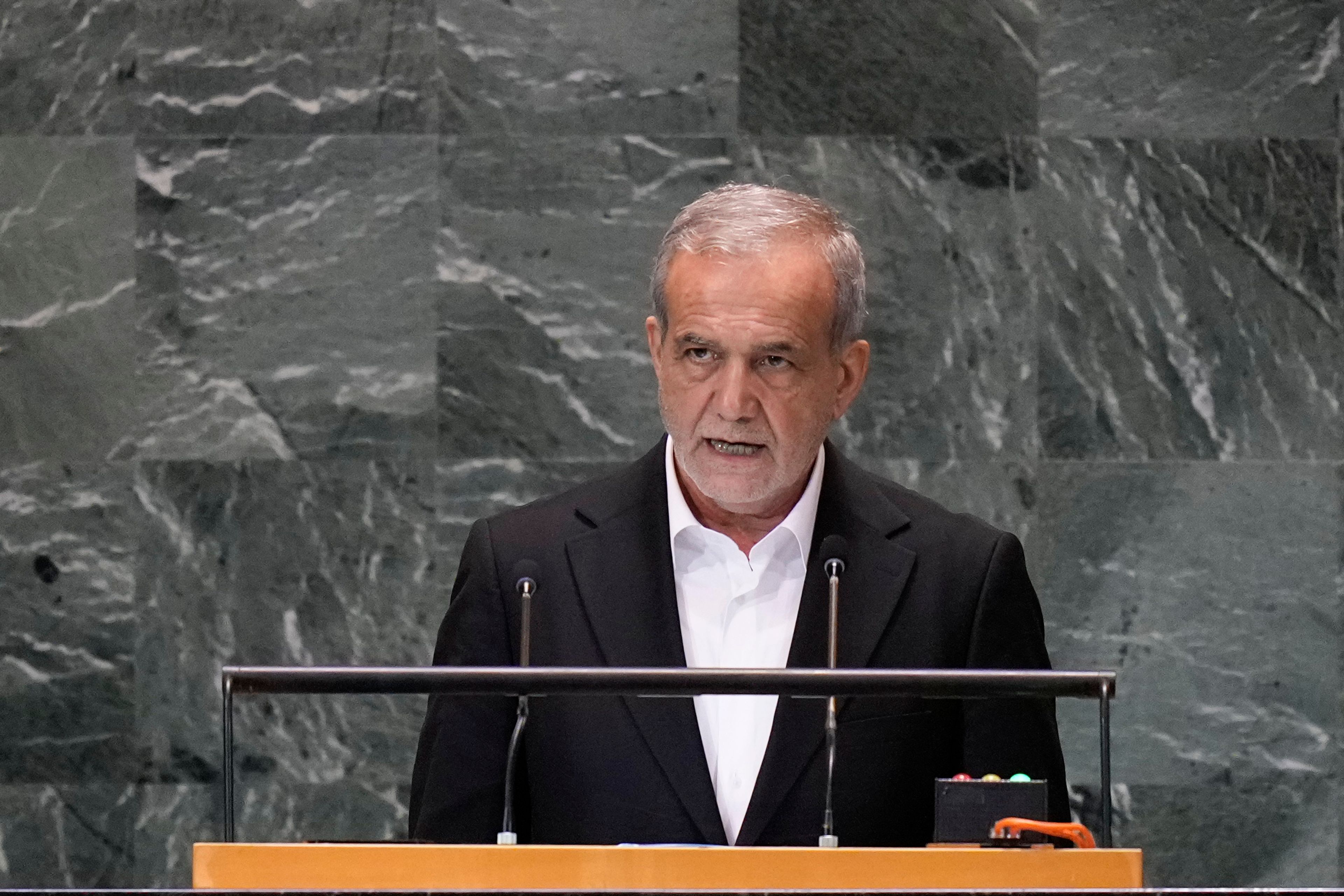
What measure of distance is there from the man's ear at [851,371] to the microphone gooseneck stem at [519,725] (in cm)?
66

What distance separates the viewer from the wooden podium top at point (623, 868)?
74.9 inches

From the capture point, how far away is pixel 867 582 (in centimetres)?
291

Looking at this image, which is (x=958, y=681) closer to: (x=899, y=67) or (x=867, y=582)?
(x=867, y=582)

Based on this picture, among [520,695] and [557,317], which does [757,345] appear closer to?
[520,695]

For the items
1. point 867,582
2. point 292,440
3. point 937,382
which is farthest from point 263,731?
point 867,582

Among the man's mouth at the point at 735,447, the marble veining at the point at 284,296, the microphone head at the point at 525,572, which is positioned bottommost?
the microphone head at the point at 525,572

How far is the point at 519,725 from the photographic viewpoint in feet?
7.89

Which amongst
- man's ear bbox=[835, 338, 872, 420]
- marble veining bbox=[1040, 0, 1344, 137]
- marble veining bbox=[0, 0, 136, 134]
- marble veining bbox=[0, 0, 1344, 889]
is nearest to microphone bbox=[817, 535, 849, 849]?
man's ear bbox=[835, 338, 872, 420]

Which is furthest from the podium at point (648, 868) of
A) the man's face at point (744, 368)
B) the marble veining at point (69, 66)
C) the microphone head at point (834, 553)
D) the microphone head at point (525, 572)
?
the marble veining at point (69, 66)

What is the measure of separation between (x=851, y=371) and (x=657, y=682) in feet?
3.47

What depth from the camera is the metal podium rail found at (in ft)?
6.90

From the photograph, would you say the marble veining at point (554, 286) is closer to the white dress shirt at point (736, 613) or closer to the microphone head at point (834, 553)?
the white dress shirt at point (736, 613)

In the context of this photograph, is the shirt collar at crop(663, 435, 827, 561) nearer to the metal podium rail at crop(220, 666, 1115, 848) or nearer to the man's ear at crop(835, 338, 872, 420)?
the man's ear at crop(835, 338, 872, 420)

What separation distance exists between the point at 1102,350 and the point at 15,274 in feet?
8.87
